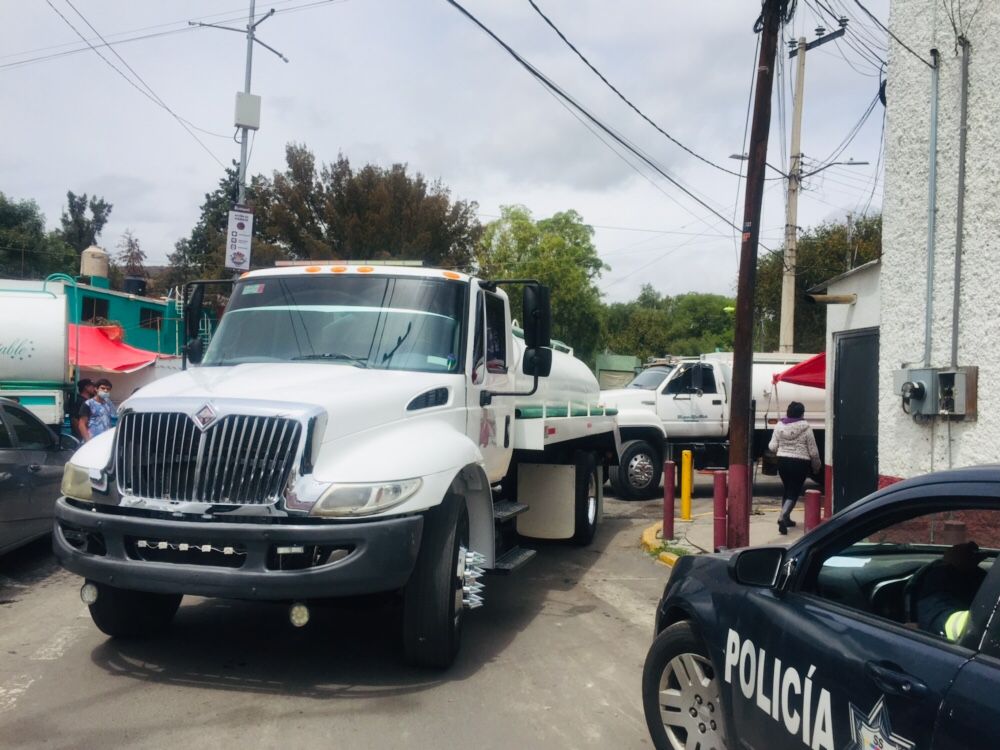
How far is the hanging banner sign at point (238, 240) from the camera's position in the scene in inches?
623

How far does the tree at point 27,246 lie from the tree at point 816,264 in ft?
112

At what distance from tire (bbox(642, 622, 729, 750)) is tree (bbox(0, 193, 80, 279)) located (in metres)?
46.0

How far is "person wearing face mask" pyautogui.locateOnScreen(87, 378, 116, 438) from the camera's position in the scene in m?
12.9

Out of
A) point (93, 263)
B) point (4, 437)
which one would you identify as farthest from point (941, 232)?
point (93, 263)

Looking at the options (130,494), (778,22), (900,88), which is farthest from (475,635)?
(778,22)

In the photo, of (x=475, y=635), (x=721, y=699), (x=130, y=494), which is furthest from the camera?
(x=475, y=635)

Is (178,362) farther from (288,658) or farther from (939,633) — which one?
(939,633)

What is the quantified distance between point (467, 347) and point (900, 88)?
522 cm

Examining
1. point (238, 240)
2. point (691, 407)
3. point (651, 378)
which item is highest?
point (238, 240)

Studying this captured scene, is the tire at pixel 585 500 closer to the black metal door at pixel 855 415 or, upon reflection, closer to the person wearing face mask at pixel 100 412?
the black metal door at pixel 855 415

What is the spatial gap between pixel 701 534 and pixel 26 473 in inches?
283

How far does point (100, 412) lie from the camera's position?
42.5 ft

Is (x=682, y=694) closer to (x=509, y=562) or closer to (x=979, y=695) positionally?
(x=979, y=695)

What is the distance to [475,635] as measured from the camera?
6.42 meters
